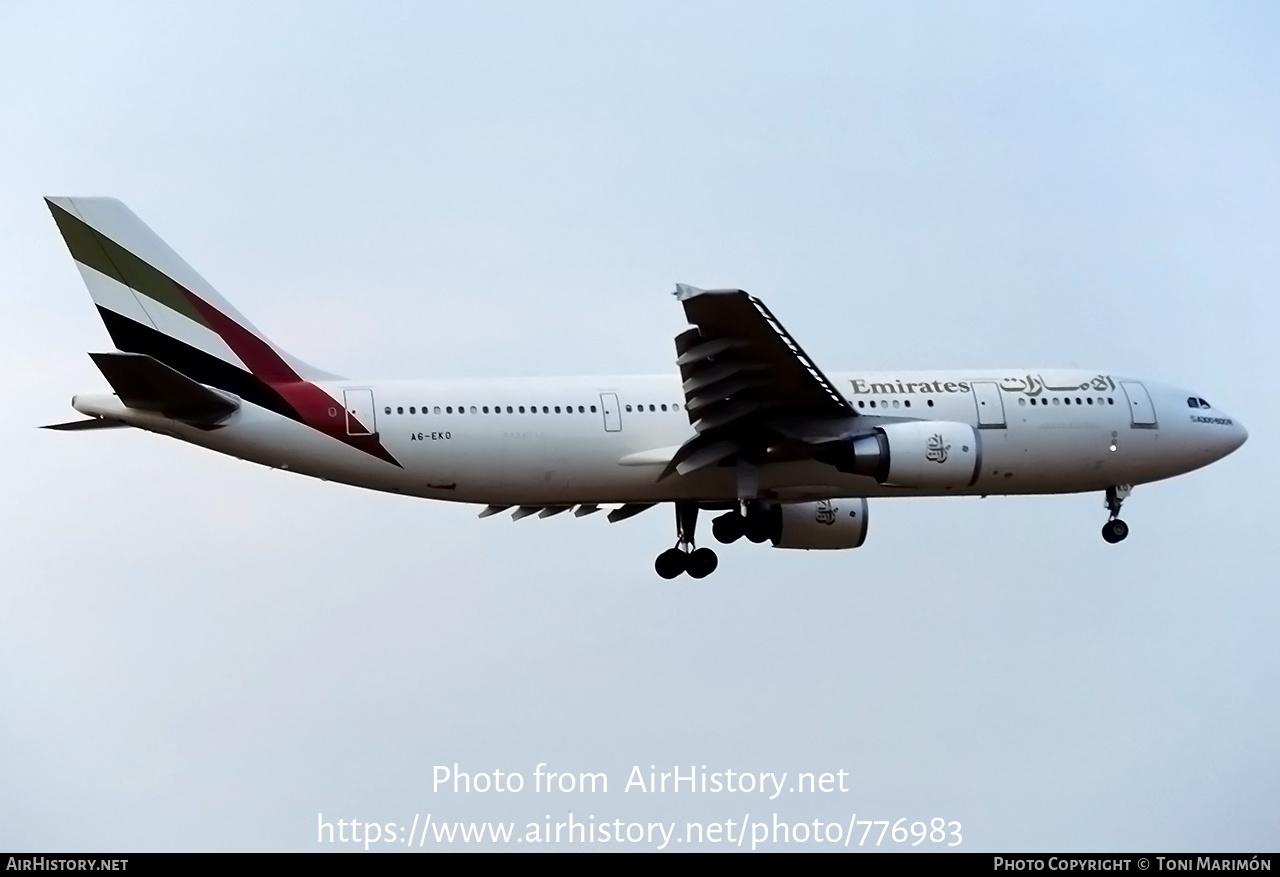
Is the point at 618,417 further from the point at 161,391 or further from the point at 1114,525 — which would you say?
the point at 1114,525

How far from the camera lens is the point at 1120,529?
43562mm

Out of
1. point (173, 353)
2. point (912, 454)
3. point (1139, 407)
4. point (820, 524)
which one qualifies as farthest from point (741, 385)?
point (173, 353)

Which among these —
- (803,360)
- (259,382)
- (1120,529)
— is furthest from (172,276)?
(1120,529)

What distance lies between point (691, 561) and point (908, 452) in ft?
21.5

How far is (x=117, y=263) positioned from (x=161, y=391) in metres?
3.95

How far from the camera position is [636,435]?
39.7 meters

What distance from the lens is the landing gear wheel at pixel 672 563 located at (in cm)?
4266

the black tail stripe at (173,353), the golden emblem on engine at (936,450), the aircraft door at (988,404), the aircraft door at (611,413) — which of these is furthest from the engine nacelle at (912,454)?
the black tail stripe at (173,353)

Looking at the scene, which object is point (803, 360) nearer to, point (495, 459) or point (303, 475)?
point (495, 459)

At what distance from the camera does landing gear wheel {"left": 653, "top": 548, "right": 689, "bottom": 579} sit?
42656 millimetres

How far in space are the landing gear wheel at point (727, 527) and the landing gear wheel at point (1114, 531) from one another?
27.4ft

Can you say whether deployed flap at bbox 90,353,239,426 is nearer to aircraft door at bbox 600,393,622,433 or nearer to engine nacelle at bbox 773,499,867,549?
aircraft door at bbox 600,393,622,433

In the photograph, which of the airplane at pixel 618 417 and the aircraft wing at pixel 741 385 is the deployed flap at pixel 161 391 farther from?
the aircraft wing at pixel 741 385

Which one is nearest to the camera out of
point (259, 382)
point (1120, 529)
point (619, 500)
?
point (259, 382)
